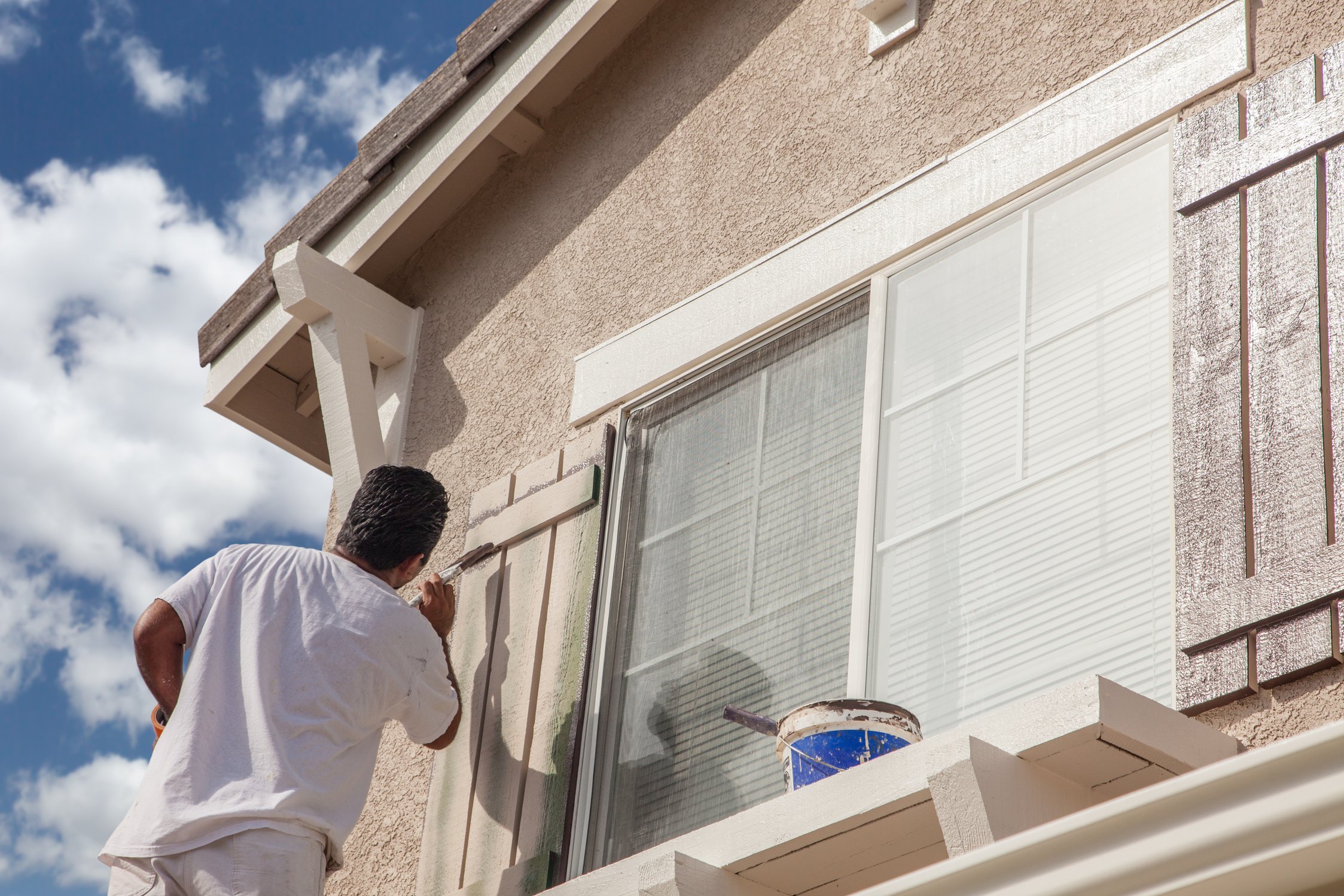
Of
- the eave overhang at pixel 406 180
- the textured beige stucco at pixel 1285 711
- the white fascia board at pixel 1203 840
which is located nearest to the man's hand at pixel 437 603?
the eave overhang at pixel 406 180

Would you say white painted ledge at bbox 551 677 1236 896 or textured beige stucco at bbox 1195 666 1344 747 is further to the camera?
textured beige stucco at bbox 1195 666 1344 747

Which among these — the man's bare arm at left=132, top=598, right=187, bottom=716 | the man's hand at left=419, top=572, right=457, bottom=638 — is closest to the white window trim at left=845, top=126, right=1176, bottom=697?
the man's hand at left=419, top=572, right=457, bottom=638

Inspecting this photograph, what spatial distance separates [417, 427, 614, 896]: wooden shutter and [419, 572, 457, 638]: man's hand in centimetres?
15

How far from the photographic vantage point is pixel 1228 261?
9.87 feet

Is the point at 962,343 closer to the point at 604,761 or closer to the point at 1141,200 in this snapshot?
the point at 1141,200

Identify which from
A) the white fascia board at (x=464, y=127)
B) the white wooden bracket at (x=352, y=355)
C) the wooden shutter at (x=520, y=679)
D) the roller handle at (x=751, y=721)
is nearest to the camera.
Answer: the roller handle at (x=751, y=721)

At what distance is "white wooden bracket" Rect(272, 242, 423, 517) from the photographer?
464 cm

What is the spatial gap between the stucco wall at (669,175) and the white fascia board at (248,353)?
39 cm

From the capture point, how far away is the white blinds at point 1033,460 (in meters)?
3.02

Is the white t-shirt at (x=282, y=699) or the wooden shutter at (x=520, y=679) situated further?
the wooden shutter at (x=520, y=679)

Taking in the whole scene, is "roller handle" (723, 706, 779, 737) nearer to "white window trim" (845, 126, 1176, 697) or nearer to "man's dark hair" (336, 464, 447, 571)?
"white window trim" (845, 126, 1176, 697)

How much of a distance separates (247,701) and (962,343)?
1.64 metres

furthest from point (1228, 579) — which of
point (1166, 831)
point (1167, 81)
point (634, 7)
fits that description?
point (634, 7)

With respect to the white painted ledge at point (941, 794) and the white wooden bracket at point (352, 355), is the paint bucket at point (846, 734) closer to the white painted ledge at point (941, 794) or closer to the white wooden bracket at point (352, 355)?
the white painted ledge at point (941, 794)
